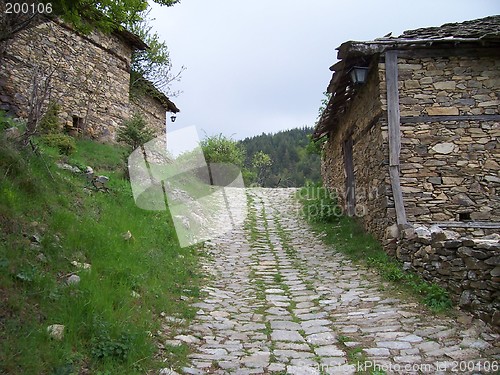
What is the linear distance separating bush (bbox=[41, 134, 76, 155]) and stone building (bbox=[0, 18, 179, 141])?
87 centimetres

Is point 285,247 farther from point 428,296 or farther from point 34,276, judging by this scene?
point 34,276

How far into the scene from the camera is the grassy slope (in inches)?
114

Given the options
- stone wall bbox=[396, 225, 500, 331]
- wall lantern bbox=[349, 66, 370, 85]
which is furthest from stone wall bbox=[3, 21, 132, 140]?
stone wall bbox=[396, 225, 500, 331]

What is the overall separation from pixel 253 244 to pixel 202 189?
5310 mm

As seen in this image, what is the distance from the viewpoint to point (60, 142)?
821 cm

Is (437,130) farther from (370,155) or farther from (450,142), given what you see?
(370,155)

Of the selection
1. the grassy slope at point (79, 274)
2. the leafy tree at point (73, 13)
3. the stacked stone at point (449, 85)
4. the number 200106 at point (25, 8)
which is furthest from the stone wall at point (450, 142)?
the number 200106 at point (25, 8)

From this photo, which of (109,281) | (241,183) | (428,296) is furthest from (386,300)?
(241,183)

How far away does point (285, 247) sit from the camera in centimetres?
887

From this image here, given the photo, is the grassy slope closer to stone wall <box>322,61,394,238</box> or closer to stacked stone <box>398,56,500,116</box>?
stone wall <box>322,61,394,238</box>

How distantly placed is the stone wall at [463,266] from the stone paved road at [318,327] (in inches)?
9.1

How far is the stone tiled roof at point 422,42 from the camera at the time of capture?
6.54 metres

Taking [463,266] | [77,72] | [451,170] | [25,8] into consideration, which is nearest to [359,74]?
[451,170]

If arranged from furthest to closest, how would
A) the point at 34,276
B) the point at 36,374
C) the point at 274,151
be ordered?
1. the point at 274,151
2. the point at 34,276
3. the point at 36,374
